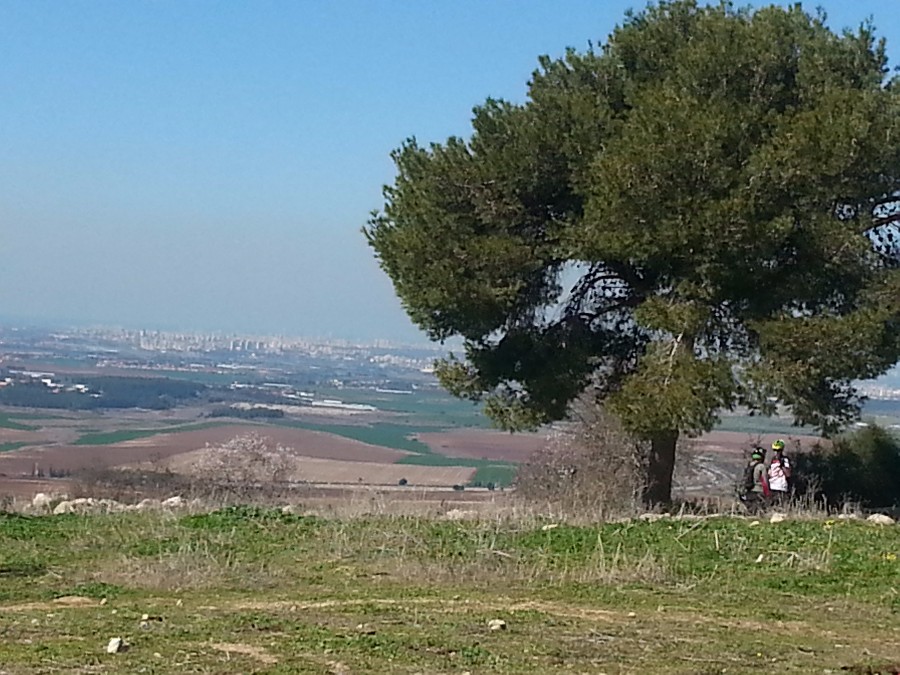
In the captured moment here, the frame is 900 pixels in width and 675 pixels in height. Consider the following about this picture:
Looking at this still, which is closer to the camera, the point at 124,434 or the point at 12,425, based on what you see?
the point at 124,434

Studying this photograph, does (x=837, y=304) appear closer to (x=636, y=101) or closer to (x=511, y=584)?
(x=636, y=101)

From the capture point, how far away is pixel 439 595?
10.7 meters

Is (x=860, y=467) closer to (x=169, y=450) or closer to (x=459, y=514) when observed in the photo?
(x=459, y=514)

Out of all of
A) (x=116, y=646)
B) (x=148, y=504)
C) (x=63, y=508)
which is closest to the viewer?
(x=116, y=646)

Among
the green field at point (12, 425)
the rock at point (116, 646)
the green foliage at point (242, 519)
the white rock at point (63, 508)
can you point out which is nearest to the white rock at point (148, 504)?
the white rock at point (63, 508)

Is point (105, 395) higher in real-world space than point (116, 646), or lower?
lower

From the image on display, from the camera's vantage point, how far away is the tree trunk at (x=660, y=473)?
20.7m

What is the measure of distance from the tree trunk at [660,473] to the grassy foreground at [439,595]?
16.5ft

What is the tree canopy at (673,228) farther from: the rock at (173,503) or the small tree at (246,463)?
the small tree at (246,463)

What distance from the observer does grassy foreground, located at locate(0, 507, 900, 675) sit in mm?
7766

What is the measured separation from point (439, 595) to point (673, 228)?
342 inches

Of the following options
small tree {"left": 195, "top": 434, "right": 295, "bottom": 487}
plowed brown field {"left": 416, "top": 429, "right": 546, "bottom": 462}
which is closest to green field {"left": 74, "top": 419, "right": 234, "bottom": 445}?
plowed brown field {"left": 416, "top": 429, "right": 546, "bottom": 462}

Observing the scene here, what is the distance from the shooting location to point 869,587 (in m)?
11.5

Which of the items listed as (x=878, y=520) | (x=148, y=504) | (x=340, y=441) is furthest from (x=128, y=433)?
(x=878, y=520)
